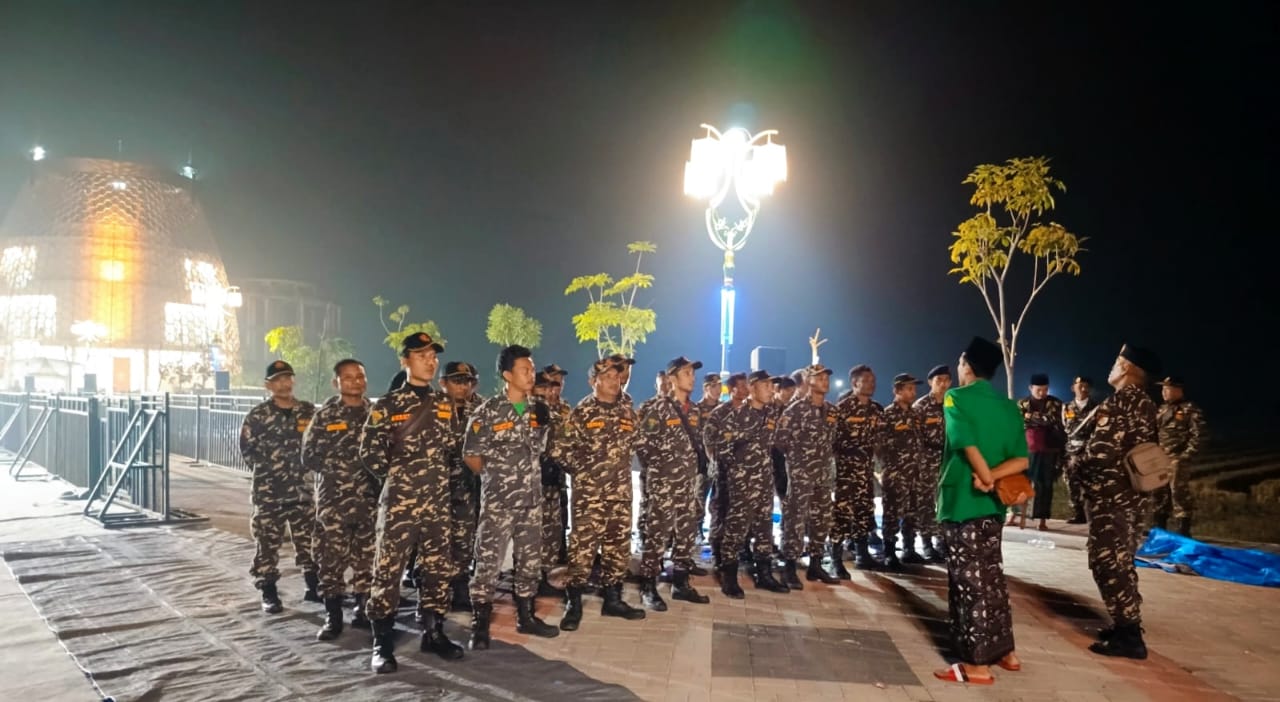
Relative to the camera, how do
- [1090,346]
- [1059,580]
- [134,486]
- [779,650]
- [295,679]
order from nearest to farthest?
[295,679] < [779,650] < [1059,580] < [134,486] < [1090,346]

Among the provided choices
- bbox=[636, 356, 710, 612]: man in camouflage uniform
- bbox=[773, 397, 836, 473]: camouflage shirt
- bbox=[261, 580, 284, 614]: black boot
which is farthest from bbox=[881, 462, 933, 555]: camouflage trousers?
bbox=[261, 580, 284, 614]: black boot

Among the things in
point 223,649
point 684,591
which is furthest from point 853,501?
point 223,649

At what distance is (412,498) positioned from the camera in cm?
469

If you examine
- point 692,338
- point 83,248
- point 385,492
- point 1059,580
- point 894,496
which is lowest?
point 1059,580

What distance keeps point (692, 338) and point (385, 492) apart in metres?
45.2

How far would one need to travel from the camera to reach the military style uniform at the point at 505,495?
4.94m

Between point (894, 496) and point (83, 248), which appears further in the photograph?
point (83, 248)

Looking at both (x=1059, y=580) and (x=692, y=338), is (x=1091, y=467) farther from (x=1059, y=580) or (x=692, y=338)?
(x=692, y=338)

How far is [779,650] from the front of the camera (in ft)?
16.6

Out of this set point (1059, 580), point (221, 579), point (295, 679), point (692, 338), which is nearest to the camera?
point (295, 679)

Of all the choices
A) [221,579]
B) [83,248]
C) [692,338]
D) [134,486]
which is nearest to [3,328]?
[83,248]

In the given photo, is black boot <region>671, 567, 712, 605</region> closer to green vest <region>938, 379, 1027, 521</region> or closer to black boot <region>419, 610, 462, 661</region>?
black boot <region>419, 610, 462, 661</region>

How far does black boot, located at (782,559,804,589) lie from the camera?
6.71m

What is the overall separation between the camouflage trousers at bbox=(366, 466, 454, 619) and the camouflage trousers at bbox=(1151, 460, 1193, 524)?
8148 millimetres
